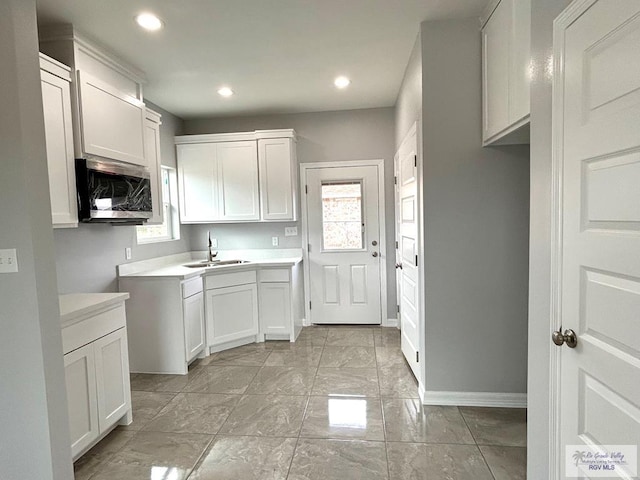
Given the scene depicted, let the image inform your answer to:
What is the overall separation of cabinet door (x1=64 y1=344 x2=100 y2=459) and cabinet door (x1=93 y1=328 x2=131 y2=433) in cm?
4

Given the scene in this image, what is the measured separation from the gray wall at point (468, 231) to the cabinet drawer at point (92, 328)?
207 centimetres

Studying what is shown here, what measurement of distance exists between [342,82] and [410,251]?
173cm

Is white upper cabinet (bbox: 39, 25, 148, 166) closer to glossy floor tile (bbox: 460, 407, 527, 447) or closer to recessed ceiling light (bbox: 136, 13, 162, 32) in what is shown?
recessed ceiling light (bbox: 136, 13, 162, 32)

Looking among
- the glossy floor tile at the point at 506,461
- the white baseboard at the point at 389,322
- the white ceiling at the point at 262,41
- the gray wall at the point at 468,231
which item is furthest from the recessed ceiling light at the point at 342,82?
the glossy floor tile at the point at 506,461

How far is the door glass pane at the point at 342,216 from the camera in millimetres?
4203

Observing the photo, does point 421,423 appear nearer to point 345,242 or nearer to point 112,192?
point 345,242

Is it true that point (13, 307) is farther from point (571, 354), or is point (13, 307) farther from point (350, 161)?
point (350, 161)

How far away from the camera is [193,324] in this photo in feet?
10.4

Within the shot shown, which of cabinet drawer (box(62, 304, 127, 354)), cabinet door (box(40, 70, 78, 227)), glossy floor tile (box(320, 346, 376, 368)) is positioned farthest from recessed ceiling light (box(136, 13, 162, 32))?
glossy floor tile (box(320, 346, 376, 368))

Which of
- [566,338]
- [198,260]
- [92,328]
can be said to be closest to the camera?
[566,338]

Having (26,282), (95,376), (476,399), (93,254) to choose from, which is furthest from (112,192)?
(476,399)

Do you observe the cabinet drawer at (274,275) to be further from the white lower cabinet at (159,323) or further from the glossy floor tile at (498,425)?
Answer: the glossy floor tile at (498,425)

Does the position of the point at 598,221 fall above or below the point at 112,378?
above

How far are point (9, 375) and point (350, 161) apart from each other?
3.51 metres
